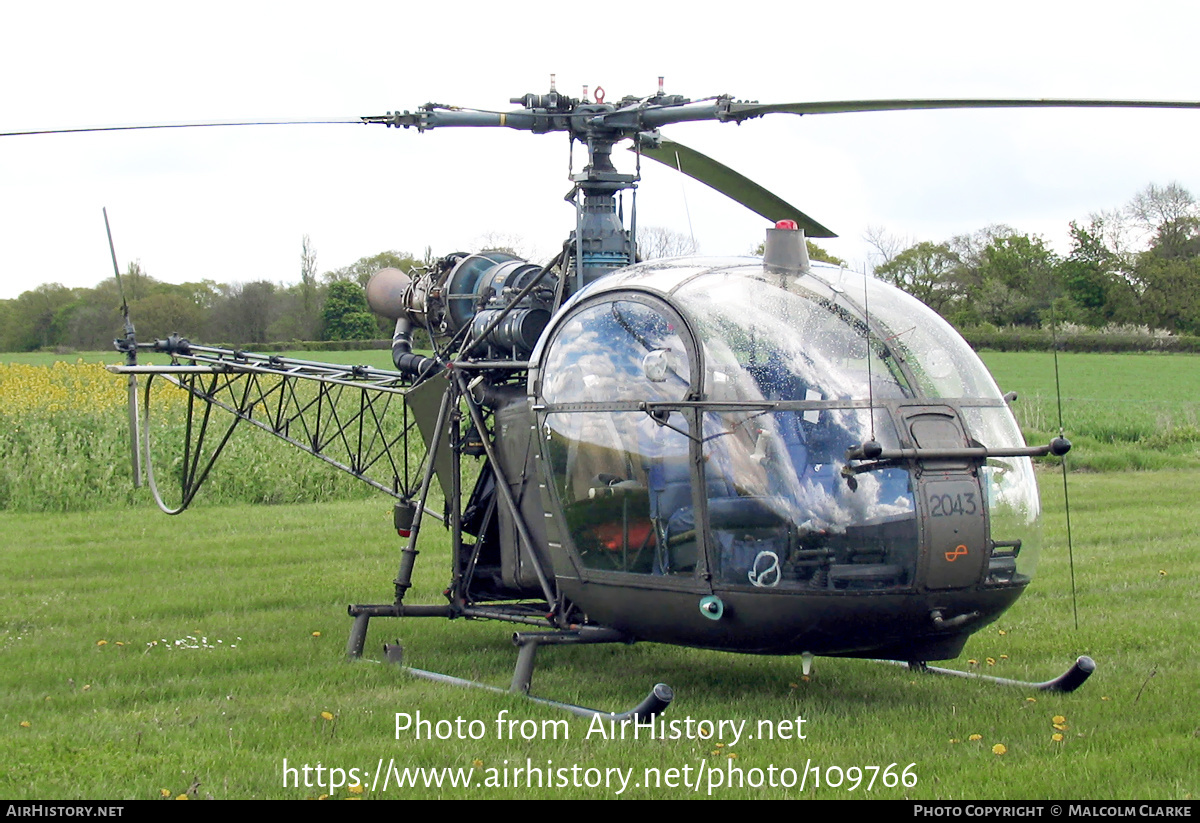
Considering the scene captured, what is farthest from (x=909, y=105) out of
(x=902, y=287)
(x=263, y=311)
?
(x=263, y=311)

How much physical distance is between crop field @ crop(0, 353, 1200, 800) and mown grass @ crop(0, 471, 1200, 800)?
0.02 metres

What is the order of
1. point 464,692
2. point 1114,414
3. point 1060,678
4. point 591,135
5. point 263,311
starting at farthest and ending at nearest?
point 1114,414 < point 263,311 < point 591,135 < point 464,692 < point 1060,678

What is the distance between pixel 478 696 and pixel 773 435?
233cm

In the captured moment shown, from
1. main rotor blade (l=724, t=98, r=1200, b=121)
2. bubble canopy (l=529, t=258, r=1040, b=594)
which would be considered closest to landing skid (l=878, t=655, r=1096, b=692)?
bubble canopy (l=529, t=258, r=1040, b=594)

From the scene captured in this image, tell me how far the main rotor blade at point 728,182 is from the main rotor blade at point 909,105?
1.16m

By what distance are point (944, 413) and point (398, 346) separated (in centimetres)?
453

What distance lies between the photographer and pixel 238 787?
5246mm

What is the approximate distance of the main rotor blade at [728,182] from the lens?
797 cm

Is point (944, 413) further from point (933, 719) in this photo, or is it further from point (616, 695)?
point (616, 695)

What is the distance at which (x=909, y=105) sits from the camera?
6016 millimetres

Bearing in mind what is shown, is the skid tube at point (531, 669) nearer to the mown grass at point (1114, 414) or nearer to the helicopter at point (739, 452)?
the helicopter at point (739, 452)

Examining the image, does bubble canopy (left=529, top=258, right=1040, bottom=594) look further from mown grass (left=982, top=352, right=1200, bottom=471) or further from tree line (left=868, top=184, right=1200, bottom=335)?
mown grass (left=982, top=352, right=1200, bottom=471)

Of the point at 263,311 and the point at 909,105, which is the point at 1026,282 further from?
the point at 263,311

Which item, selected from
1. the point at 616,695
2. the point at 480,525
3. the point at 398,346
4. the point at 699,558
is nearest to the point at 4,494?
the point at 398,346
